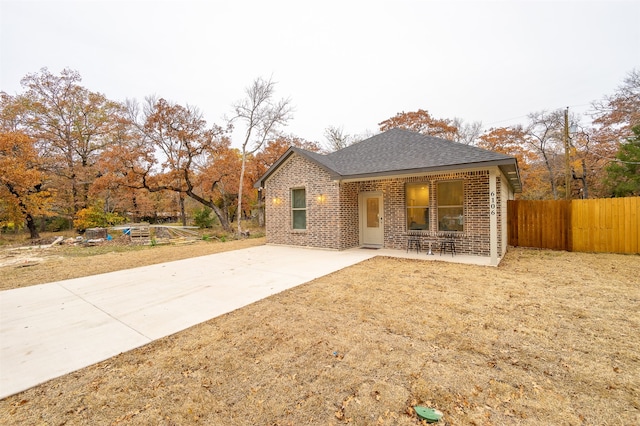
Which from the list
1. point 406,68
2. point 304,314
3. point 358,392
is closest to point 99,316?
point 304,314

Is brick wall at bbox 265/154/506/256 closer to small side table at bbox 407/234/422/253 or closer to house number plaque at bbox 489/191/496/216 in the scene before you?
small side table at bbox 407/234/422/253

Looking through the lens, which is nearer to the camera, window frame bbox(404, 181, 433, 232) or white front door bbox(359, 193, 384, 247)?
window frame bbox(404, 181, 433, 232)

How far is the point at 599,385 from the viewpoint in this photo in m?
2.25

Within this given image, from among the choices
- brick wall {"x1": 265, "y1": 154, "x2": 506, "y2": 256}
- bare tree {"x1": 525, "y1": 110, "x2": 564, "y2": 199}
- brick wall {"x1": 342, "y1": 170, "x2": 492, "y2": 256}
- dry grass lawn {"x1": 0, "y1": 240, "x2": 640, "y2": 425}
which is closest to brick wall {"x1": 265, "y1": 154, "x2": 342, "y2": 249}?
brick wall {"x1": 265, "y1": 154, "x2": 506, "y2": 256}

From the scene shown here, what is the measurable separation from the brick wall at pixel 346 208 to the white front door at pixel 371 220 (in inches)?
8.0

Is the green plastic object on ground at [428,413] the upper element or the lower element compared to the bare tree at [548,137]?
lower

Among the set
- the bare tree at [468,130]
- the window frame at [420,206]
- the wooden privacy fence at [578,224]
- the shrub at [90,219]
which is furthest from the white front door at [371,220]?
the bare tree at [468,130]

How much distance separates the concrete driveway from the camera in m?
2.88

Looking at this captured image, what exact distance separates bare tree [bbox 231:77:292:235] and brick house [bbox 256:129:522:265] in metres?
9.33

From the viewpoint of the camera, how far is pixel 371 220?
10234mm

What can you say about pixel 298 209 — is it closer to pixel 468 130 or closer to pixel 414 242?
pixel 414 242

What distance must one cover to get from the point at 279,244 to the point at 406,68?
767 inches

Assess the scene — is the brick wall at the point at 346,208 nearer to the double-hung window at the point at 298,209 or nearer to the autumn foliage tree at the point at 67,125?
the double-hung window at the point at 298,209

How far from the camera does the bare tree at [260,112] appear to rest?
19172 mm
